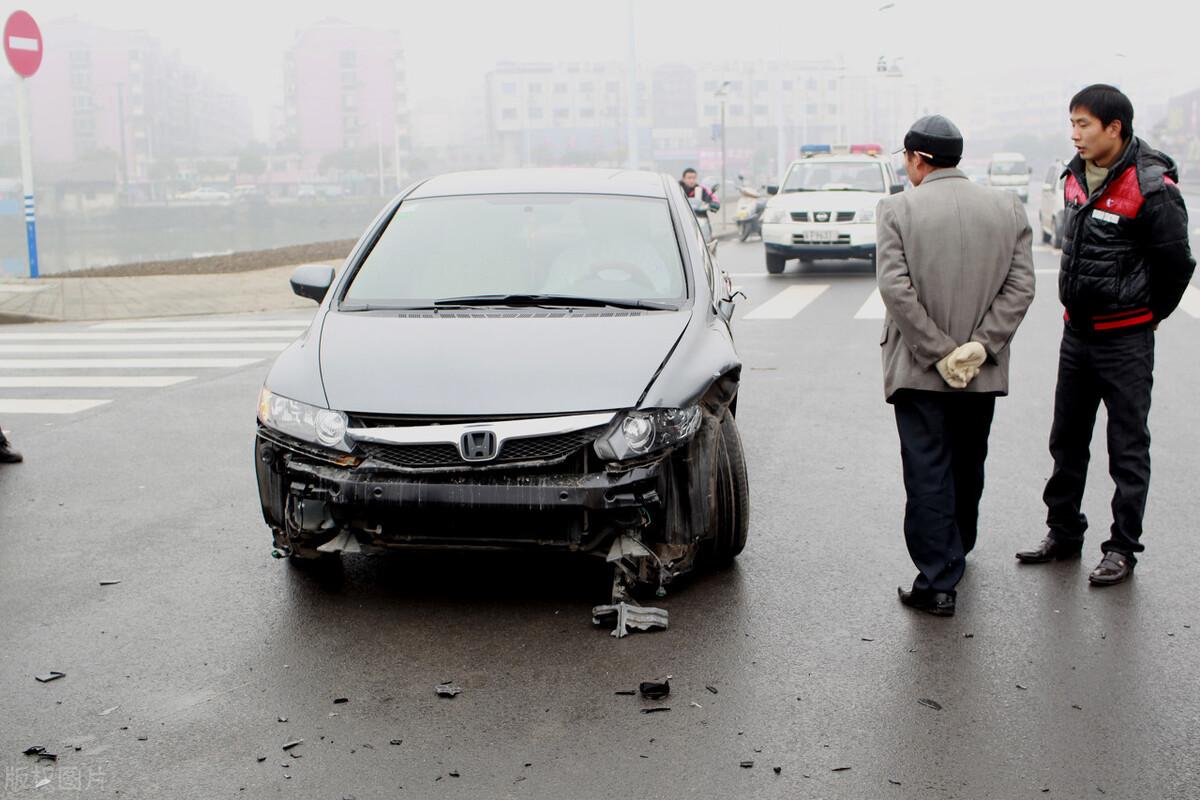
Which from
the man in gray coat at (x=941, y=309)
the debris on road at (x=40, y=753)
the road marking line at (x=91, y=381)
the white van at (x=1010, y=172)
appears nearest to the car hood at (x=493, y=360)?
the man in gray coat at (x=941, y=309)

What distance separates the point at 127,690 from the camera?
13.9 ft

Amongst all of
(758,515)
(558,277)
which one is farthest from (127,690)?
(758,515)

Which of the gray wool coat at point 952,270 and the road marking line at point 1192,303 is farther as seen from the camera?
the road marking line at point 1192,303

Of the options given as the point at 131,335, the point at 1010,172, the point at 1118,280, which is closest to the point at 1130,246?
the point at 1118,280

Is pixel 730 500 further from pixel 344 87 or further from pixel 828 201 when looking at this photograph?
pixel 344 87

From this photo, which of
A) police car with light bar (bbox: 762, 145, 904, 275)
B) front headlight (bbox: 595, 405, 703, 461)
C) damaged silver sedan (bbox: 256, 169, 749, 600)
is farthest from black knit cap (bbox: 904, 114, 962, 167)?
police car with light bar (bbox: 762, 145, 904, 275)

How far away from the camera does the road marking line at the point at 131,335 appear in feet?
46.8

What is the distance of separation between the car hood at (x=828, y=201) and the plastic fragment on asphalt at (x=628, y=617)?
53.3 feet

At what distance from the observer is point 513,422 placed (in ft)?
15.2

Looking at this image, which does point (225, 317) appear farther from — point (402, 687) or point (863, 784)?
point (863, 784)

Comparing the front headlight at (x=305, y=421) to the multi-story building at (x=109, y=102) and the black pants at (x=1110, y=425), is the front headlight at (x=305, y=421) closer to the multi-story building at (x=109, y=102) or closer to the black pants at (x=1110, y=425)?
the black pants at (x=1110, y=425)

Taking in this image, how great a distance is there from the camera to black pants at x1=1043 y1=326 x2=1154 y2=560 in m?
5.08

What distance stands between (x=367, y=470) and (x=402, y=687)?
0.82 m

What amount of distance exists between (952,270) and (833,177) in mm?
17862
